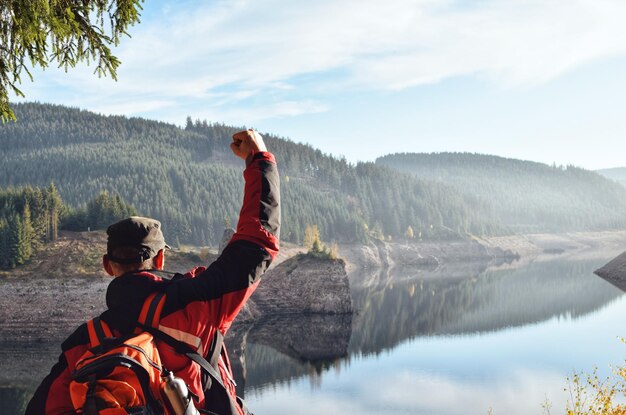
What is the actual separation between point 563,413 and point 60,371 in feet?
117

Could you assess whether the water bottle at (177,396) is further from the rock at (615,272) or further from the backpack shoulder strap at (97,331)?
the rock at (615,272)

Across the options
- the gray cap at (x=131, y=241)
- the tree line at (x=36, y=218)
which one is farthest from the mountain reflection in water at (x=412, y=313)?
the gray cap at (x=131, y=241)

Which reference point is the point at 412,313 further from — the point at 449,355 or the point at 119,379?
the point at 119,379

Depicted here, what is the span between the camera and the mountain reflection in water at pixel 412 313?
2071 inches

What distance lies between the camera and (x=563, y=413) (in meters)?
34.6

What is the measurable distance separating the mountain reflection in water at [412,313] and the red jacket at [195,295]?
137 feet

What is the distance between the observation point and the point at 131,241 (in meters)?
3.70

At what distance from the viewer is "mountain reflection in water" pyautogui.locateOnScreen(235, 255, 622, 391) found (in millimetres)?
52594

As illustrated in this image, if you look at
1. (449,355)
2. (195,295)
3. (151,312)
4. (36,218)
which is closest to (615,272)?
(449,355)

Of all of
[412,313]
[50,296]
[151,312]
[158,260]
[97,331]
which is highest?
[158,260]

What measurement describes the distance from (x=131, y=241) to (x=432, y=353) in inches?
2192

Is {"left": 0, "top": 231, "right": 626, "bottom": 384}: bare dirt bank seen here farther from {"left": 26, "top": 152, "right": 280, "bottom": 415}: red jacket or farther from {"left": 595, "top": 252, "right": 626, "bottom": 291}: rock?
{"left": 595, "top": 252, "right": 626, "bottom": 291}: rock

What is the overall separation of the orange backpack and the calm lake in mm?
29237

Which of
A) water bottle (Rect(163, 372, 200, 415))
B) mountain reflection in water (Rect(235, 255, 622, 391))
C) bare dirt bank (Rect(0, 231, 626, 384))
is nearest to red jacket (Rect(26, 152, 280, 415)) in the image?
water bottle (Rect(163, 372, 200, 415))
